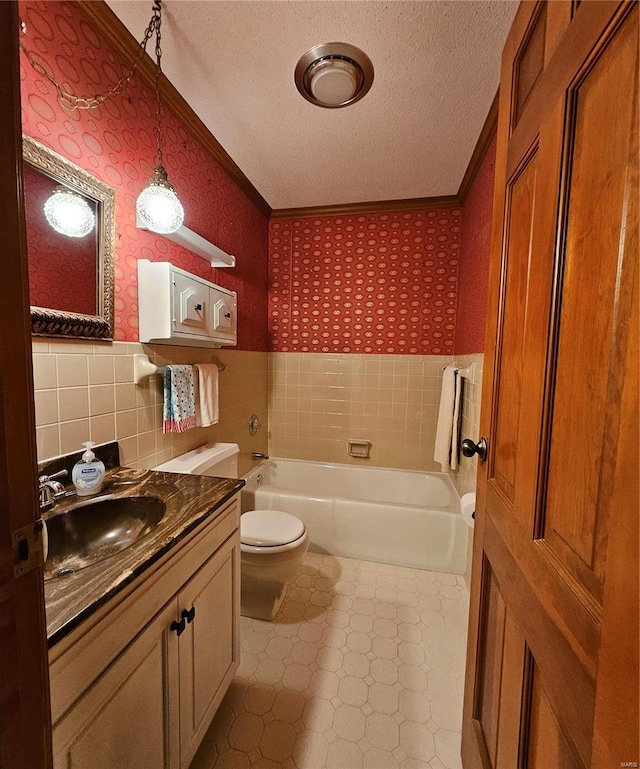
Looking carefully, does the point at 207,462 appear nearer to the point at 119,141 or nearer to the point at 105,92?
the point at 119,141

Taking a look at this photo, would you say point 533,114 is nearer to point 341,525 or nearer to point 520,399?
point 520,399

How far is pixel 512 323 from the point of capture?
0.77 meters

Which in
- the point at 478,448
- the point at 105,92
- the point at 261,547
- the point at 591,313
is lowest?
the point at 261,547

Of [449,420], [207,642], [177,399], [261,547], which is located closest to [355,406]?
[449,420]

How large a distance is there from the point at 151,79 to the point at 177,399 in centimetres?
136

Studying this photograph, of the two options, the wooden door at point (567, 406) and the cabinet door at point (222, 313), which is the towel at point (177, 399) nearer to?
the cabinet door at point (222, 313)

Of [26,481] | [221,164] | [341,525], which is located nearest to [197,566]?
[26,481]

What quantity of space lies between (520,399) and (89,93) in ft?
5.44

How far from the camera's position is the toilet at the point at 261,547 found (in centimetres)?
151

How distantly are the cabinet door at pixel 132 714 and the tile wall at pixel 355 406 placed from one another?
6.73ft

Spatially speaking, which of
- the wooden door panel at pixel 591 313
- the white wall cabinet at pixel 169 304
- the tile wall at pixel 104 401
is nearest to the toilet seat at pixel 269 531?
the tile wall at pixel 104 401

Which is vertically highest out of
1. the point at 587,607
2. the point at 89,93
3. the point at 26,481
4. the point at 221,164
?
the point at 221,164

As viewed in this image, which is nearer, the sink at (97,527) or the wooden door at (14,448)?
the wooden door at (14,448)

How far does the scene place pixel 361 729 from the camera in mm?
1144
